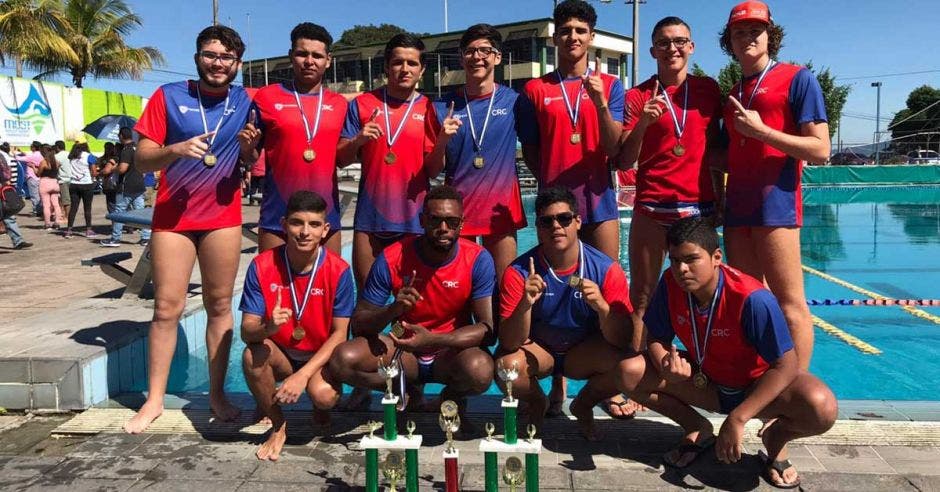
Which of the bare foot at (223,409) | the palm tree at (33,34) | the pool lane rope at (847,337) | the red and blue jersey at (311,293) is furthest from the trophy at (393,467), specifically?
the palm tree at (33,34)

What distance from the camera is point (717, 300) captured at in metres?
3.30

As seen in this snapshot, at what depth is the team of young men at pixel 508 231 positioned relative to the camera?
3.41m

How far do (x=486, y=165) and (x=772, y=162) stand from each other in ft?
5.24

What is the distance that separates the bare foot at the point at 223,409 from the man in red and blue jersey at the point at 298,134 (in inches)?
37.0

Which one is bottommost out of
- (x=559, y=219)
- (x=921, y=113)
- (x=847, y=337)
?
(x=847, y=337)

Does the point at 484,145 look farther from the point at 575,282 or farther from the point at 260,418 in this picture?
the point at 260,418

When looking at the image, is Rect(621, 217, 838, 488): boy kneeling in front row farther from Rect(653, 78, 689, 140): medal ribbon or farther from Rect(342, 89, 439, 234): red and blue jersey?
Rect(342, 89, 439, 234): red and blue jersey

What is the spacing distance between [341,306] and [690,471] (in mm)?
1984

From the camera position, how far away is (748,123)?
3562 millimetres

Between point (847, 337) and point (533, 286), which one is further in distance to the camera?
point (847, 337)

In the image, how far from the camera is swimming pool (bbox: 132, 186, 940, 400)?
593 cm

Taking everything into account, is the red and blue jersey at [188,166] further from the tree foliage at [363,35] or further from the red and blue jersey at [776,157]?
the tree foliage at [363,35]

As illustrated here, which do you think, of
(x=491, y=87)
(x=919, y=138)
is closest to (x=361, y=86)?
(x=919, y=138)

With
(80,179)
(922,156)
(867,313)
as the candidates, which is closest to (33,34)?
(80,179)
